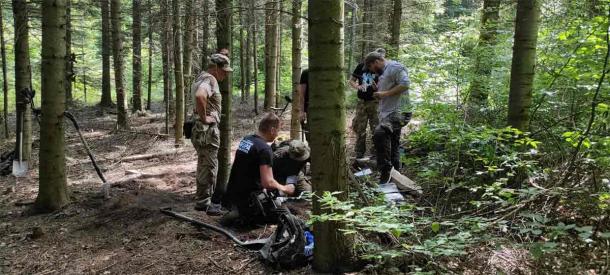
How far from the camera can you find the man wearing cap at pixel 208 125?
20.9ft

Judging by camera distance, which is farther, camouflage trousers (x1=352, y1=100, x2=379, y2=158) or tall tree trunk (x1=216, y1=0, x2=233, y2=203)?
camouflage trousers (x1=352, y1=100, x2=379, y2=158)

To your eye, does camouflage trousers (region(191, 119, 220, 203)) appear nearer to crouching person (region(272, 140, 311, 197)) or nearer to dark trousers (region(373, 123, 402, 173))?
crouching person (region(272, 140, 311, 197))

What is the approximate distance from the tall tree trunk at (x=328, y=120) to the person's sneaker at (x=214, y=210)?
2.35 m

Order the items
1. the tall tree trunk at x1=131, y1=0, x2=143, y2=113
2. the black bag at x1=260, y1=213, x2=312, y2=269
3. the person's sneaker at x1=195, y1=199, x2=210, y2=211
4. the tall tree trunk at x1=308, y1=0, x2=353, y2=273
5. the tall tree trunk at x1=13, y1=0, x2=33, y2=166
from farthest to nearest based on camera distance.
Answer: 1. the tall tree trunk at x1=131, y1=0, x2=143, y2=113
2. the tall tree trunk at x1=13, y1=0, x2=33, y2=166
3. the person's sneaker at x1=195, y1=199, x2=210, y2=211
4. the black bag at x1=260, y1=213, x2=312, y2=269
5. the tall tree trunk at x1=308, y1=0, x2=353, y2=273

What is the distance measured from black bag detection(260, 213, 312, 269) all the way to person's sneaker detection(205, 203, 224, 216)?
1713 millimetres

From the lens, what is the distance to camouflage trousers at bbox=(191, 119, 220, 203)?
651 centimetres

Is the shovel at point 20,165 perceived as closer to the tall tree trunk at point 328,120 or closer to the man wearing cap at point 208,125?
the man wearing cap at point 208,125

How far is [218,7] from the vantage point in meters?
6.12

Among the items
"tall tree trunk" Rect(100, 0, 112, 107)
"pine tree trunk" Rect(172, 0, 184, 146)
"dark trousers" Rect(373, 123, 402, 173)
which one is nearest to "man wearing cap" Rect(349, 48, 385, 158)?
"dark trousers" Rect(373, 123, 402, 173)

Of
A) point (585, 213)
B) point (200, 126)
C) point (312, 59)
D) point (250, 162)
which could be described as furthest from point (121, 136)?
point (585, 213)

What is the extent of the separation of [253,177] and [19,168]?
6.72 metres

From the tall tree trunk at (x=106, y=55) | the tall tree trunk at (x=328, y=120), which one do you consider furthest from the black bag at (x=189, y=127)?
the tall tree trunk at (x=106, y=55)

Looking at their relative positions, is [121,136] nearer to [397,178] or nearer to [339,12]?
[397,178]

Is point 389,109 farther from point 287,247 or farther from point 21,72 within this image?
point 21,72
